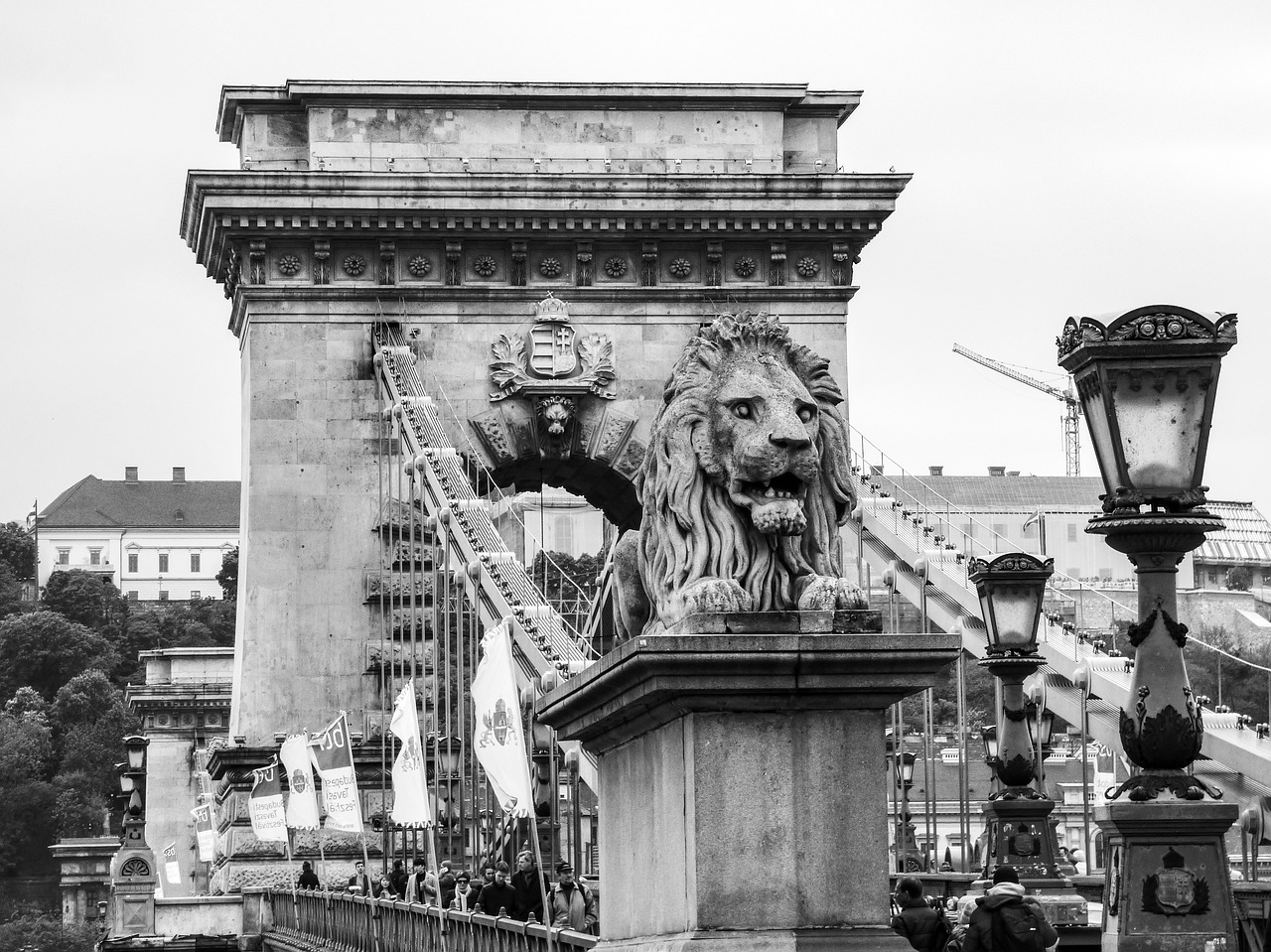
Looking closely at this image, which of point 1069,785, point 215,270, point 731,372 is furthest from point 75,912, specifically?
point 731,372

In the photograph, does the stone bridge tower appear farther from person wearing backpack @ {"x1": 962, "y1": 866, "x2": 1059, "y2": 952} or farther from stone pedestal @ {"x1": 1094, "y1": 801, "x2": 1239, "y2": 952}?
stone pedestal @ {"x1": 1094, "y1": 801, "x2": 1239, "y2": 952}

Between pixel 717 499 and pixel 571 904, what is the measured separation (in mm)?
10217

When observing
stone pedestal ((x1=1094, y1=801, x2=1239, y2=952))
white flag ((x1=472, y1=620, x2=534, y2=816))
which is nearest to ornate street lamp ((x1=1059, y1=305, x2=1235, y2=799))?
stone pedestal ((x1=1094, y1=801, x2=1239, y2=952))

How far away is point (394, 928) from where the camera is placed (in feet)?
84.7

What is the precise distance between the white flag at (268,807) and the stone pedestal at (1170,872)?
26.3 meters

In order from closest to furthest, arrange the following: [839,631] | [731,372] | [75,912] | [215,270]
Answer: [839,631]
[731,372]
[215,270]
[75,912]

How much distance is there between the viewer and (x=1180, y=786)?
10172mm

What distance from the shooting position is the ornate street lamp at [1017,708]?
19516mm

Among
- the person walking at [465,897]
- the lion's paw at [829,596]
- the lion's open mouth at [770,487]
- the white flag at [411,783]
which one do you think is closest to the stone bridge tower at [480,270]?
the white flag at [411,783]

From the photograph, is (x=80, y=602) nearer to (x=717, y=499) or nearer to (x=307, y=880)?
(x=307, y=880)

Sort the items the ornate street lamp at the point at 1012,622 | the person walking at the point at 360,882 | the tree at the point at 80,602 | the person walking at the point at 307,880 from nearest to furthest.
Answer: the ornate street lamp at the point at 1012,622 < the person walking at the point at 360,882 < the person walking at the point at 307,880 < the tree at the point at 80,602

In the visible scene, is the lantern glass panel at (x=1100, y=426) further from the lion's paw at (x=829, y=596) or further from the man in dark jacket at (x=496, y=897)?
the man in dark jacket at (x=496, y=897)

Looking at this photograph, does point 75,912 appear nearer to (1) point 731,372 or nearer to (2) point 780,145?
(2) point 780,145

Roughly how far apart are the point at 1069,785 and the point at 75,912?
64.6 m
